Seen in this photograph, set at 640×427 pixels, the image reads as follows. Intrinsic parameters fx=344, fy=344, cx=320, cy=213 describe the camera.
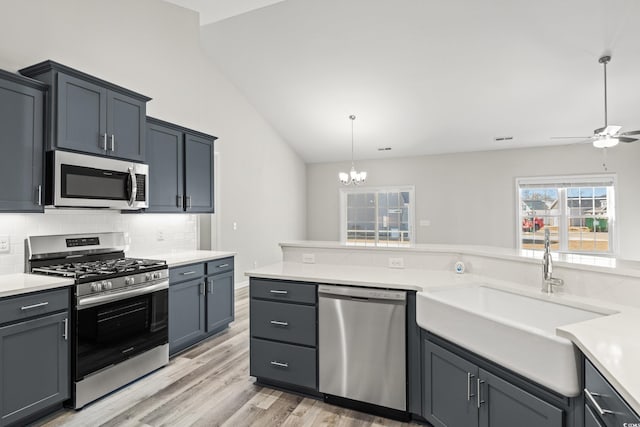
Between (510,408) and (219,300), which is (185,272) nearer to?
(219,300)

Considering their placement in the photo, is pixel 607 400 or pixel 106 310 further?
pixel 106 310

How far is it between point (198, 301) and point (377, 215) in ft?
17.8

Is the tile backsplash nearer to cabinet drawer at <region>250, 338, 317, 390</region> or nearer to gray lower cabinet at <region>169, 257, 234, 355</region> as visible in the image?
gray lower cabinet at <region>169, 257, 234, 355</region>

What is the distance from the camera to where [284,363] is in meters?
2.45

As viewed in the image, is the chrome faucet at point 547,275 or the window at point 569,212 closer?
the chrome faucet at point 547,275

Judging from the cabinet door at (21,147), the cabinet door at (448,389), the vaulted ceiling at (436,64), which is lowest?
the cabinet door at (448,389)

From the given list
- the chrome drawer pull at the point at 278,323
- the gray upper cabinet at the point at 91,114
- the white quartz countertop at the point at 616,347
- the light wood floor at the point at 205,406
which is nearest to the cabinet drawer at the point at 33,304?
the light wood floor at the point at 205,406

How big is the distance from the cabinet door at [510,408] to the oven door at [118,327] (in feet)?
7.96

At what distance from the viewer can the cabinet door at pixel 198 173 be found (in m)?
3.73

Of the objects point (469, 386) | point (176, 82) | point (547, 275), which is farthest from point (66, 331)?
point (176, 82)

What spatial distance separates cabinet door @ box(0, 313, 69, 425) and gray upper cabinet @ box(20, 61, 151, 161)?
122 cm

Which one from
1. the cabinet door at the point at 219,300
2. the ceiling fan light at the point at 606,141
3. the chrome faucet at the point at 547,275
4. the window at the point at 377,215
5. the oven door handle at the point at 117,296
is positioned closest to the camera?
the chrome faucet at the point at 547,275

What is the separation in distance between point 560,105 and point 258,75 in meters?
4.69

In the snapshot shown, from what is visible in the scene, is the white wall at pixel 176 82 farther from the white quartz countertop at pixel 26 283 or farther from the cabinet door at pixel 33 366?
the cabinet door at pixel 33 366
